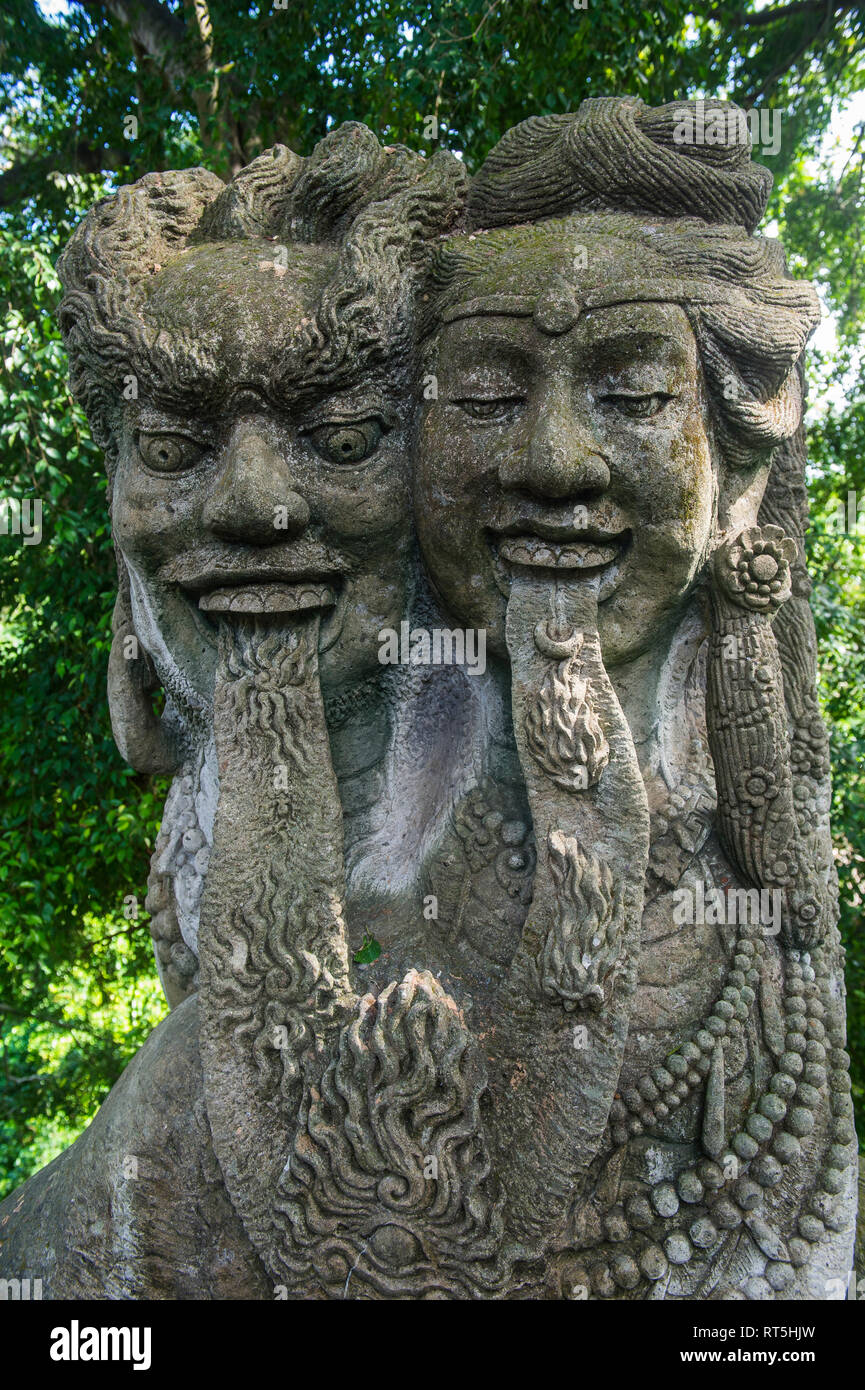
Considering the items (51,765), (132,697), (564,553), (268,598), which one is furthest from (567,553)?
(51,765)

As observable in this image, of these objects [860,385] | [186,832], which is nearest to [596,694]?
[186,832]

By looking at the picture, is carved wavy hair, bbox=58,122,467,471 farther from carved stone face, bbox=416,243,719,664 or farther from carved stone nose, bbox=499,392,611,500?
carved stone nose, bbox=499,392,611,500

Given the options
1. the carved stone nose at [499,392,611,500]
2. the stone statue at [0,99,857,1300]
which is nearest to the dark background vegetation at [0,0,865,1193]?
the stone statue at [0,99,857,1300]

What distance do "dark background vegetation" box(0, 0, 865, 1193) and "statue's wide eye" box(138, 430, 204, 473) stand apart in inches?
109

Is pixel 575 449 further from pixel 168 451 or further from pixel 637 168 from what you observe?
pixel 168 451

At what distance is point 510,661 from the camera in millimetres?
2455

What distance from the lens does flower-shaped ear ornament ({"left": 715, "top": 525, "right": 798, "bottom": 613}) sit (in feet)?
8.03

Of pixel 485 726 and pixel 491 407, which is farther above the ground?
pixel 491 407

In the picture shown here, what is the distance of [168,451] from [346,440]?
15.7 inches

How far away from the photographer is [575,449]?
2270 mm

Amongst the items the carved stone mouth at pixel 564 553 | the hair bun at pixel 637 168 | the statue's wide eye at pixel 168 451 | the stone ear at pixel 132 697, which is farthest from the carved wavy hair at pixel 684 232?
the stone ear at pixel 132 697

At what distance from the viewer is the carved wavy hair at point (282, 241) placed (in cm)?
242

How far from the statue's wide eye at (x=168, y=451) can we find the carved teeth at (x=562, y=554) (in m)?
0.75

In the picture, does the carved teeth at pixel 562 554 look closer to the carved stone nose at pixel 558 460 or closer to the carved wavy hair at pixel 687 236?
the carved stone nose at pixel 558 460
